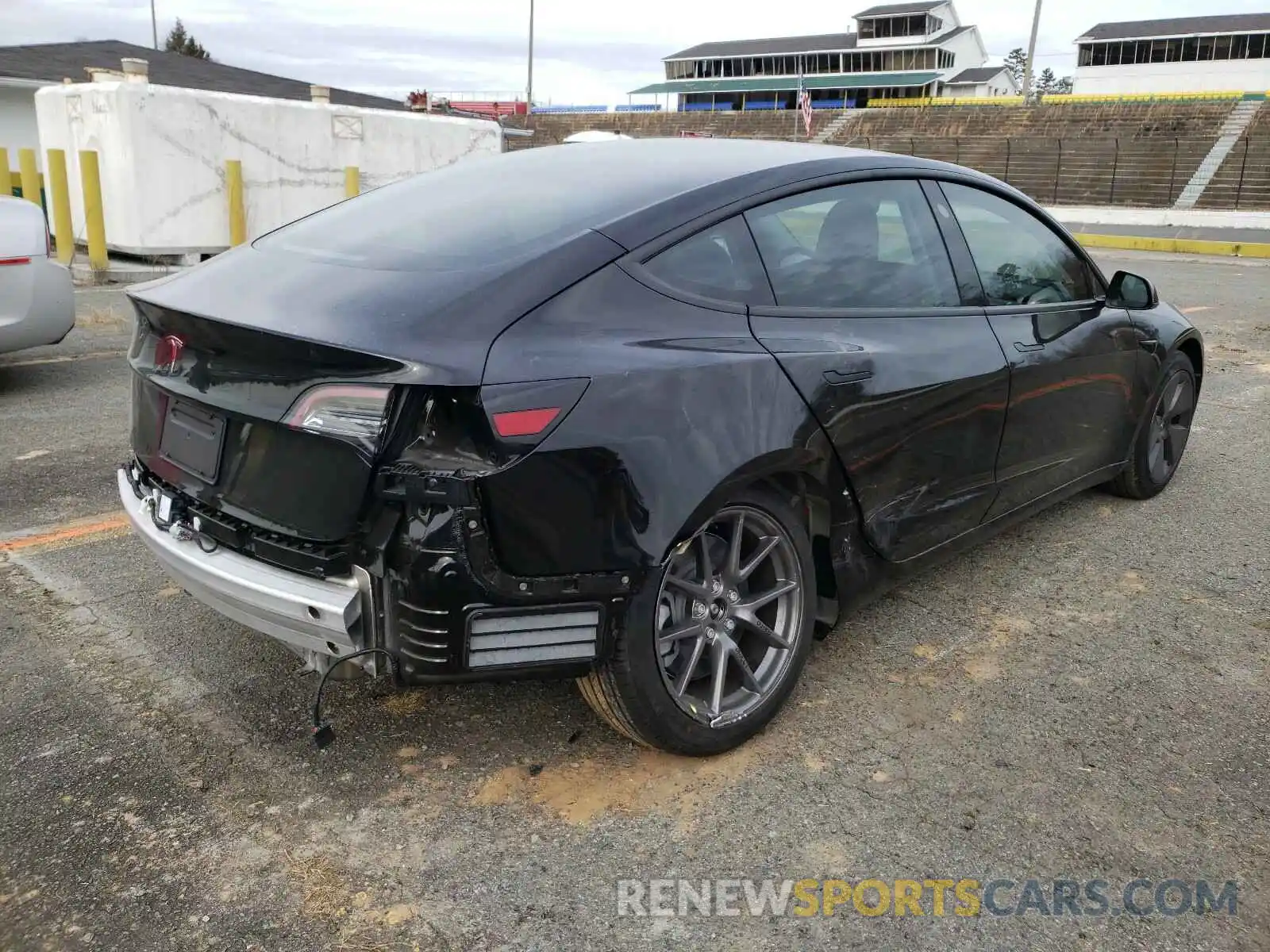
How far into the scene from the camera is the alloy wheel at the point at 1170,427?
470cm

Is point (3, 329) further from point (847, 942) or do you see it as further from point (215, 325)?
point (847, 942)

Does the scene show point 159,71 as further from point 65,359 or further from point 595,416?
point 595,416

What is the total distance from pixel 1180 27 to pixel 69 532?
76.0m

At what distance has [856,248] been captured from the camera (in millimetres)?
3086

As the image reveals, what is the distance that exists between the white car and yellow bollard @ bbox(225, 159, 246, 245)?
23.4ft

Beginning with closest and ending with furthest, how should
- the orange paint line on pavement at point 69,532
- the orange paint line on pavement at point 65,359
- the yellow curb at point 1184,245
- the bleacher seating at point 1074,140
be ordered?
1. the orange paint line on pavement at point 69,532
2. the orange paint line on pavement at point 65,359
3. the yellow curb at point 1184,245
4. the bleacher seating at point 1074,140

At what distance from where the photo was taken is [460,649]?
Result: 88.7 inches

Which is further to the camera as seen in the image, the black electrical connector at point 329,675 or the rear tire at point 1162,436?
the rear tire at point 1162,436

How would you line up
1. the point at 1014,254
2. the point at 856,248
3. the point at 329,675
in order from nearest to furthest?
the point at 329,675 → the point at 856,248 → the point at 1014,254

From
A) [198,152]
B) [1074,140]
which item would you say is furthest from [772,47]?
[198,152]

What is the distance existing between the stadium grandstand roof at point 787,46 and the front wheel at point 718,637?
80052 millimetres

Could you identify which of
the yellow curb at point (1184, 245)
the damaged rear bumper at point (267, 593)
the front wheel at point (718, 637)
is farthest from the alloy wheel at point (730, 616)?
the yellow curb at point (1184, 245)

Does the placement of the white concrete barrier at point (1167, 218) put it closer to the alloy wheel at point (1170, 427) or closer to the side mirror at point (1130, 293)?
the alloy wheel at point (1170, 427)

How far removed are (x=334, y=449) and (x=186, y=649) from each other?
136 cm
